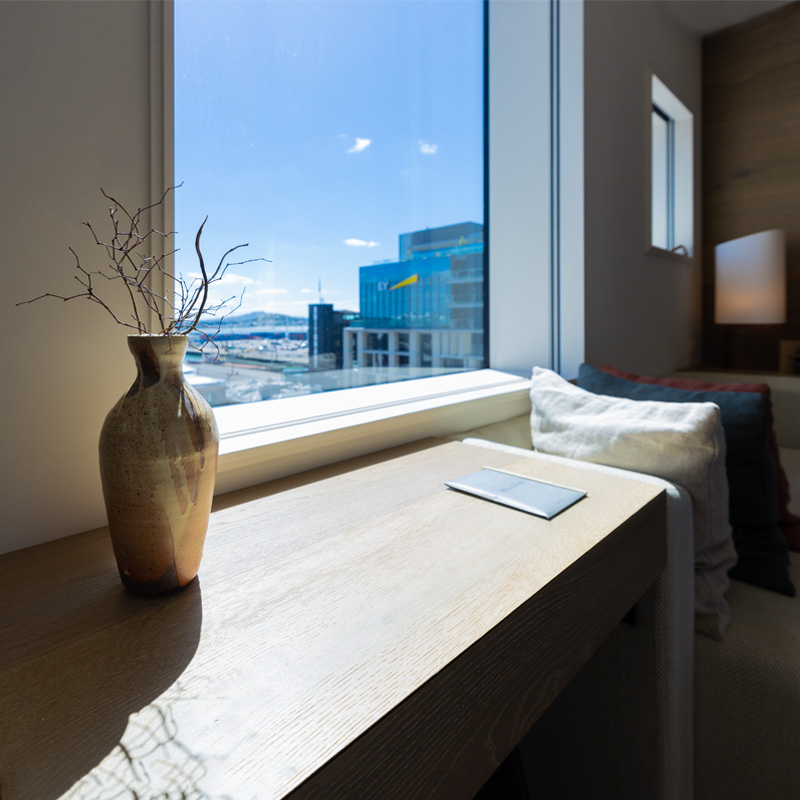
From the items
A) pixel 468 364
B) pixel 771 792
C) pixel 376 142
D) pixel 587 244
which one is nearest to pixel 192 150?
pixel 376 142

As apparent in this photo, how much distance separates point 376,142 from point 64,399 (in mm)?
1124

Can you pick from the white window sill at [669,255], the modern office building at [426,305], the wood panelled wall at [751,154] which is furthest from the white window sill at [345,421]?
the wood panelled wall at [751,154]

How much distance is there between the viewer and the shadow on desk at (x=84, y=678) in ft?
1.16

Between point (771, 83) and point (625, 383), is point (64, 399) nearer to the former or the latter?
point (625, 383)

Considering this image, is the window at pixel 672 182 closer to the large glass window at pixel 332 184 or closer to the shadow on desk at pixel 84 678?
the large glass window at pixel 332 184

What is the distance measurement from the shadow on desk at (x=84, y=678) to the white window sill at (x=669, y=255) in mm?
2371

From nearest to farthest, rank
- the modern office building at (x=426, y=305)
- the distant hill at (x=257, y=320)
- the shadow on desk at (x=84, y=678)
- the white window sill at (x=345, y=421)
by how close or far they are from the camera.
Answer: the shadow on desk at (x=84, y=678), the white window sill at (x=345, y=421), the distant hill at (x=257, y=320), the modern office building at (x=426, y=305)

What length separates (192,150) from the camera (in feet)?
3.30

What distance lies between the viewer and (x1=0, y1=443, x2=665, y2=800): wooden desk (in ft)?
1.20

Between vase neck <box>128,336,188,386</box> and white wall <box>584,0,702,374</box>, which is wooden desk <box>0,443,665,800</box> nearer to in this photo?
vase neck <box>128,336,188,386</box>

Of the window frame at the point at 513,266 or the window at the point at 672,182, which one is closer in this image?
the window frame at the point at 513,266

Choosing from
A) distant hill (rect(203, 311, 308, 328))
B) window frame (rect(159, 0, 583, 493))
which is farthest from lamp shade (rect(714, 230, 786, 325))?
distant hill (rect(203, 311, 308, 328))

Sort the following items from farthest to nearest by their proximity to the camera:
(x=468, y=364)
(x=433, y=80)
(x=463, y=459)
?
1. (x=468, y=364)
2. (x=433, y=80)
3. (x=463, y=459)

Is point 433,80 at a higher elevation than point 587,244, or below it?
higher
